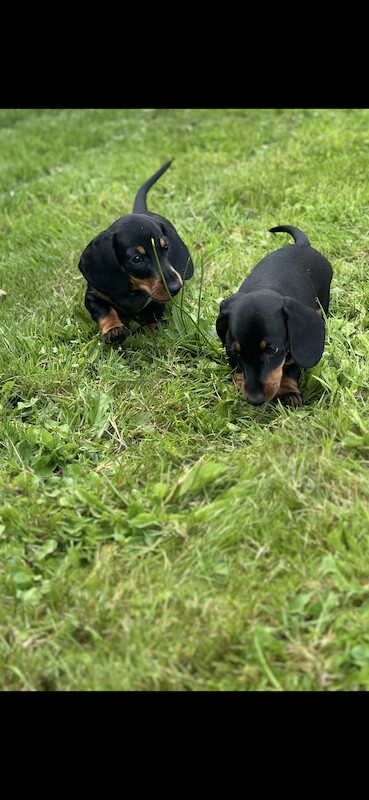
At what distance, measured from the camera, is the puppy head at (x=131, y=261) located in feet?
11.2

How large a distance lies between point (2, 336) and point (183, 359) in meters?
0.96

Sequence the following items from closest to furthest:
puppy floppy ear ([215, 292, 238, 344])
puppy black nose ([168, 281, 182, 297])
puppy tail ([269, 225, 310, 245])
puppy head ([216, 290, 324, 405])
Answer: puppy head ([216, 290, 324, 405]) → puppy floppy ear ([215, 292, 238, 344]) → puppy black nose ([168, 281, 182, 297]) → puppy tail ([269, 225, 310, 245])

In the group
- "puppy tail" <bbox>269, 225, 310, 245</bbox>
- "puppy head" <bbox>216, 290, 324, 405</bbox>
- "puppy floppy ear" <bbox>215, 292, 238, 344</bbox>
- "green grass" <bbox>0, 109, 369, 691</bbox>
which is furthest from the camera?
Result: "puppy tail" <bbox>269, 225, 310, 245</bbox>

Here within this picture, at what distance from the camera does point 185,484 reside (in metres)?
2.61

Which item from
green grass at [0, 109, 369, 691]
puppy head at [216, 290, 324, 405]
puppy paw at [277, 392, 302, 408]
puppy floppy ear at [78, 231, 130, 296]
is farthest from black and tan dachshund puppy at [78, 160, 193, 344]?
puppy paw at [277, 392, 302, 408]

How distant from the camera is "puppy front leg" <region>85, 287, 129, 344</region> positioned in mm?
3623

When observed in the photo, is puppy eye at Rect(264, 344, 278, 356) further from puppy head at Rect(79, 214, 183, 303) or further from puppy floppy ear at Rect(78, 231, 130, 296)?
puppy floppy ear at Rect(78, 231, 130, 296)

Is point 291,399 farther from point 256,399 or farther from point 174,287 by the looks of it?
point 174,287

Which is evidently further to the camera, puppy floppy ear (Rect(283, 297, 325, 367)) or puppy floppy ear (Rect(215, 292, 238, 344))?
puppy floppy ear (Rect(215, 292, 238, 344))

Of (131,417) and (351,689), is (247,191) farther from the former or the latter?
(351,689)

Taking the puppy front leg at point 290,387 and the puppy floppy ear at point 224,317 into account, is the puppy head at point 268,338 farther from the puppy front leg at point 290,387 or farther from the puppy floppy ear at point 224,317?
the puppy front leg at point 290,387

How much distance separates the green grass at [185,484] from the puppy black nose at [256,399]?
14 centimetres

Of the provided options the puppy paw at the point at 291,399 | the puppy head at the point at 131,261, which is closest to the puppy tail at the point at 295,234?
the puppy head at the point at 131,261

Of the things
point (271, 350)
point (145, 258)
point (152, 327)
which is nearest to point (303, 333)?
point (271, 350)
